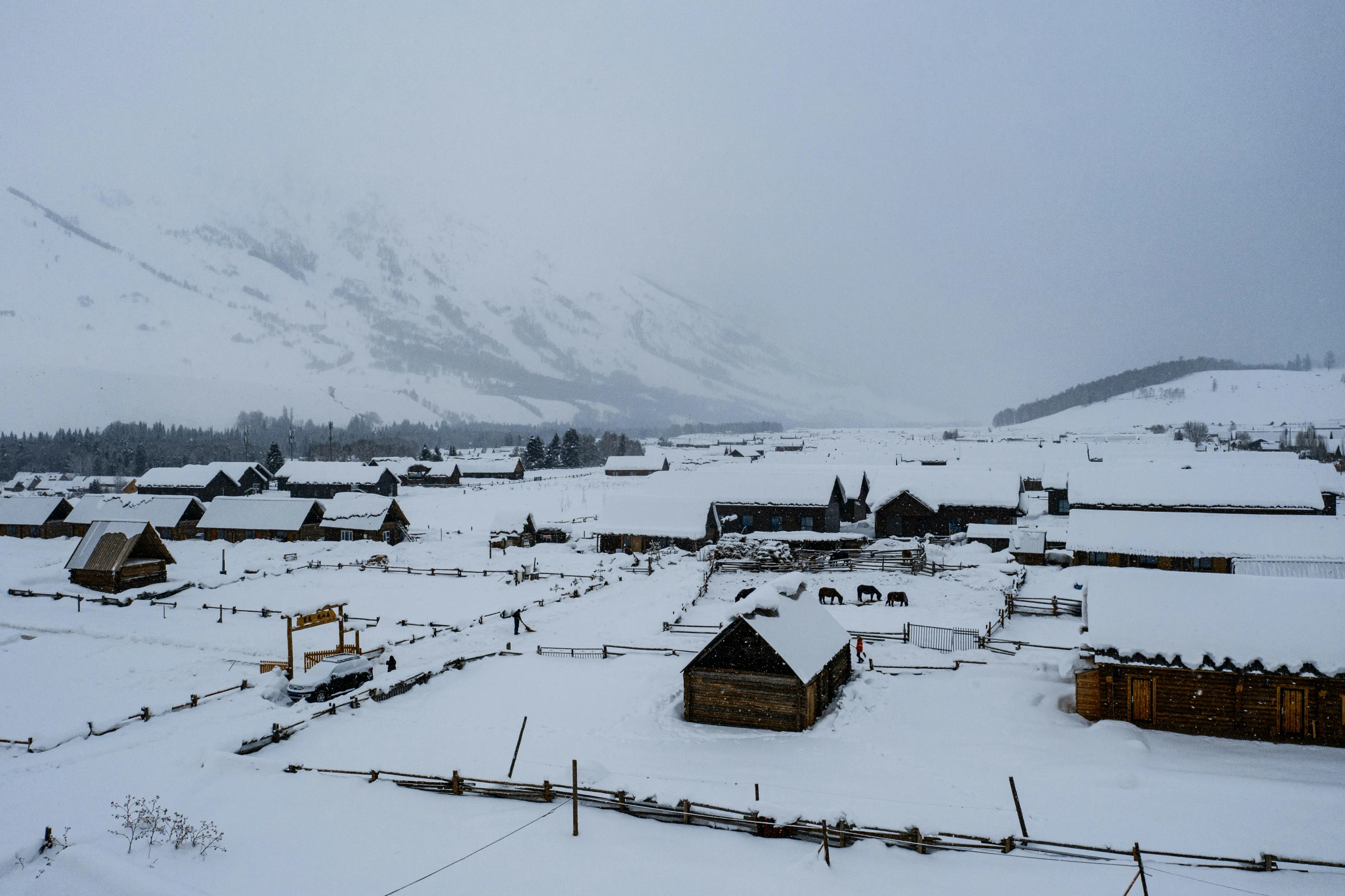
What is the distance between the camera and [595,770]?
15375 mm

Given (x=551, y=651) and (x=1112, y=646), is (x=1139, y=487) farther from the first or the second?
(x=551, y=651)

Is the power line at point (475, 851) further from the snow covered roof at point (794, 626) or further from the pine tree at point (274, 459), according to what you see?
the pine tree at point (274, 459)

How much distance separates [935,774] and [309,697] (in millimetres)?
18136

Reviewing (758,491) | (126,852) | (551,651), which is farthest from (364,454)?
(126,852)

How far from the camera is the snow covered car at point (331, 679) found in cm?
2184

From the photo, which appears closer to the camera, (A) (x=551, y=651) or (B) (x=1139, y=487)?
(A) (x=551, y=651)

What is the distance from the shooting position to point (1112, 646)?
61.3ft

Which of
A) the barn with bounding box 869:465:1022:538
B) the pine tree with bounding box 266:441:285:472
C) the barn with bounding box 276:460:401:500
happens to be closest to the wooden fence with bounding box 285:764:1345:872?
the barn with bounding box 869:465:1022:538

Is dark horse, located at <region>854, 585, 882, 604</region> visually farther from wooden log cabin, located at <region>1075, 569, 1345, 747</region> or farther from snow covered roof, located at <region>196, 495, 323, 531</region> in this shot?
snow covered roof, located at <region>196, 495, 323, 531</region>

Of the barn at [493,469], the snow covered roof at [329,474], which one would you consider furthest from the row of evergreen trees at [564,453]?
the snow covered roof at [329,474]

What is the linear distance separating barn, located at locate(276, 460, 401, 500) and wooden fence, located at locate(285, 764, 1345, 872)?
72.6 metres

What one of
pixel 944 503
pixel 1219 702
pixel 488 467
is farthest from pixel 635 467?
pixel 1219 702

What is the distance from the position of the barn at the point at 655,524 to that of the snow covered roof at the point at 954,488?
13006mm

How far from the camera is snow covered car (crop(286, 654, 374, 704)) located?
860 inches
